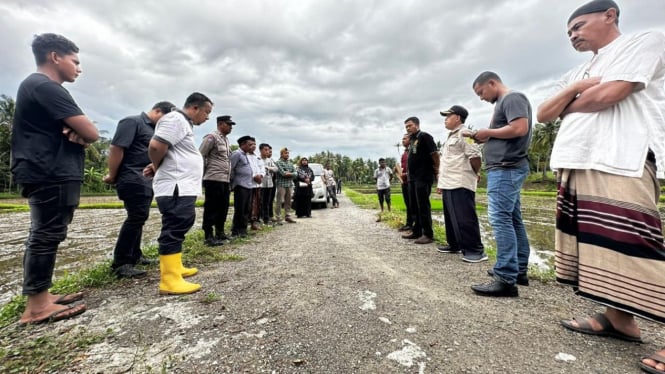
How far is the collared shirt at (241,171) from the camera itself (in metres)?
4.91

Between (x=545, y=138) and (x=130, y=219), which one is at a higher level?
(x=545, y=138)

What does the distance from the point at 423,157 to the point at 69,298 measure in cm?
431

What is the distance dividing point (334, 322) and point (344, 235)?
11.0 feet

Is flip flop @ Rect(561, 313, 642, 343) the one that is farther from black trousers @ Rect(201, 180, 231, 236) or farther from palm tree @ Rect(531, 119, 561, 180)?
palm tree @ Rect(531, 119, 561, 180)

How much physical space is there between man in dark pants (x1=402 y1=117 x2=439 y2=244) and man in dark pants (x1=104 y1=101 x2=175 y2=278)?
11.7 ft

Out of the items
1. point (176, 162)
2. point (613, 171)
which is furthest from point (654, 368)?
point (176, 162)

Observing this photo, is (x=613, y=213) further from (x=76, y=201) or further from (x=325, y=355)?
(x=76, y=201)

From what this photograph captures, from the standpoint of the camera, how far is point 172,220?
242 cm

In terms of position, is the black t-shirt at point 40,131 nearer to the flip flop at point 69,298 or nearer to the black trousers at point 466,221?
the flip flop at point 69,298

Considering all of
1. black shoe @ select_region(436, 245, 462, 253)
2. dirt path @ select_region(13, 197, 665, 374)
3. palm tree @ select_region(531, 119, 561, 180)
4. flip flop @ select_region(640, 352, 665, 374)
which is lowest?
black shoe @ select_region(436, 245, 462, 253)

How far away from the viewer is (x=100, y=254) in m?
4.02

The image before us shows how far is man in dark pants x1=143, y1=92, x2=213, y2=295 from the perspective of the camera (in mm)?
2355

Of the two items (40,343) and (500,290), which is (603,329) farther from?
(40,343)

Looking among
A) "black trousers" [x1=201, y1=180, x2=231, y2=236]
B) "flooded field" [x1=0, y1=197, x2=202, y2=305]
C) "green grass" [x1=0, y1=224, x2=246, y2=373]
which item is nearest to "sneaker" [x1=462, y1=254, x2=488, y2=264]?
"green grass" [x1=0, y1=224, x2=246, y2=373]
